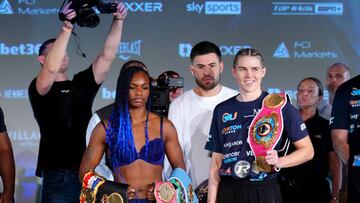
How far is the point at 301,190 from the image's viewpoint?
4414mm

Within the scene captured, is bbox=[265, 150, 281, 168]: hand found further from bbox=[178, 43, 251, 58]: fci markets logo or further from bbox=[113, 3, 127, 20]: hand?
bbox=[178, 43, 251, 58]: fci markets logo

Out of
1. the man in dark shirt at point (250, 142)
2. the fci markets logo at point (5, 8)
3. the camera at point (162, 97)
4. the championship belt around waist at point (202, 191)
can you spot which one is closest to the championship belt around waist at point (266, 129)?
the man in dark shirt at point (250, 142)

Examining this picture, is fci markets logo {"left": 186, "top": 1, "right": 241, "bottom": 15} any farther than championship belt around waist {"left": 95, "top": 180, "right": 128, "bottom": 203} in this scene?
Yes

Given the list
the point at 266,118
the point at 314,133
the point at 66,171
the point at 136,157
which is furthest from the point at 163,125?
the point at 314,133

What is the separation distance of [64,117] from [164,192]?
113 cm

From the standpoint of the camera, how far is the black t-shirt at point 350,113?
3293 mm

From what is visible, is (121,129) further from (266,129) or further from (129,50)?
(129,50)

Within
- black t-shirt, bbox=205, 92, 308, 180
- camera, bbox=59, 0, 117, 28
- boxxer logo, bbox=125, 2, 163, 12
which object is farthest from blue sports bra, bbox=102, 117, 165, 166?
boxxer logo, bbox=125, 2, 163, 12

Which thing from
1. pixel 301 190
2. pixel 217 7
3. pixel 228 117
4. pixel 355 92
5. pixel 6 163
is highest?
pixel 217 7

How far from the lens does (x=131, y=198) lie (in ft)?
9.99

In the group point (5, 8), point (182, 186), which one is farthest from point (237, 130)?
point (5, 8)

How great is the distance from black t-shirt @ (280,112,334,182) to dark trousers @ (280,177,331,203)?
0.09ft

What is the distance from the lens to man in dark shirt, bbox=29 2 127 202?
3.83 m

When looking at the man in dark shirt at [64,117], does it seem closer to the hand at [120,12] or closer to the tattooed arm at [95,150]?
the hand at [120,12]
